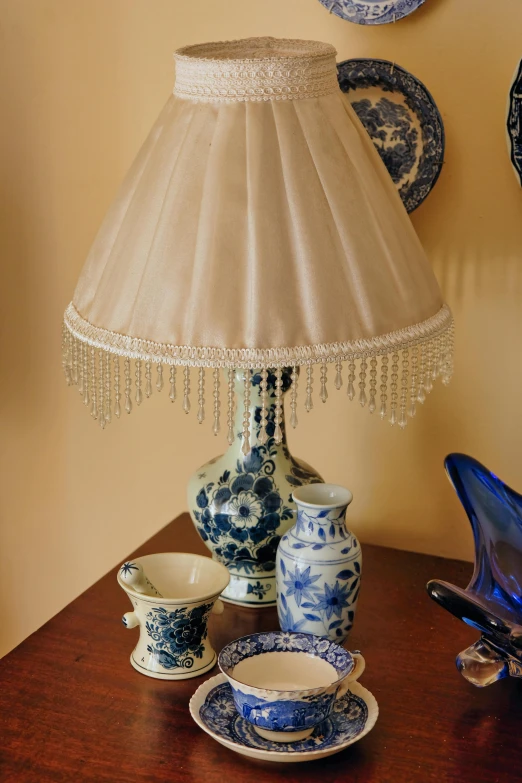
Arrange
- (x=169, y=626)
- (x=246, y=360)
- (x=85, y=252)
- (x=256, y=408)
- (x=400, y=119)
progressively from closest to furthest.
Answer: (x=246, y=360), (x=169, y=626), (x=256, y=408), (x=400, y=119), (x=85, y=252)

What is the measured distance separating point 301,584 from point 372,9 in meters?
0.69

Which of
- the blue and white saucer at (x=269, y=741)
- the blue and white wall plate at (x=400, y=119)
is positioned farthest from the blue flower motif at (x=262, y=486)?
the blue and white wall plate at (x=400, y=119)

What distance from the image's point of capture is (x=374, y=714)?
0.82 metres

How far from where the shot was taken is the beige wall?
111 cm

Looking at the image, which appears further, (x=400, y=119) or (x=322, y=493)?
(x=400, y=119)

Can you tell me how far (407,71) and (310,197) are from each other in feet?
1.26

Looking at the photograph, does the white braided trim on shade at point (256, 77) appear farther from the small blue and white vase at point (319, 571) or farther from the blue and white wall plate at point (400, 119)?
the small blue and white vase at point (319, 571)

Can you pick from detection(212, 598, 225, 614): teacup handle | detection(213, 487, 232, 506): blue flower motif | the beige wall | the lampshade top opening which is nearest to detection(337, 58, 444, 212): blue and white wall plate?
the beige wall

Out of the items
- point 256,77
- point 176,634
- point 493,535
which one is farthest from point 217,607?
point 256,77

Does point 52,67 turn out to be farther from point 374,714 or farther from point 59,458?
point 374,714

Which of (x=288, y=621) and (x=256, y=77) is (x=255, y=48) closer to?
(x=256, y=77)

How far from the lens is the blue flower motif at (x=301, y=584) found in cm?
91

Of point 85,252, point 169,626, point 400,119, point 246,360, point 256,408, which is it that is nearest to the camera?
point 246,360

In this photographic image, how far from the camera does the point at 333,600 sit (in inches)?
36.1
